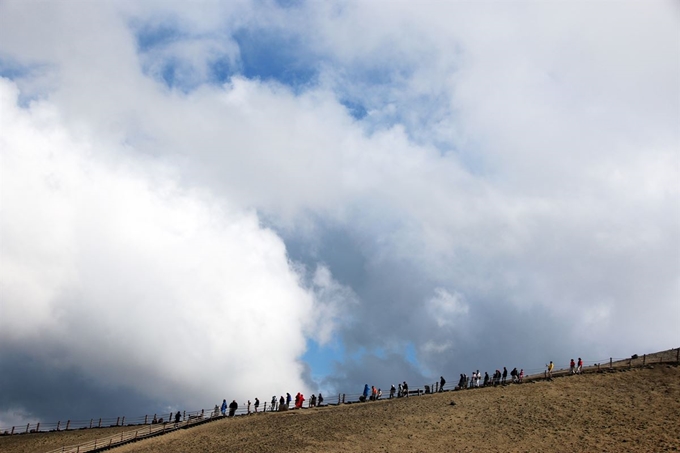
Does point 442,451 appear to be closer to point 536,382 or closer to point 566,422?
point 566,422

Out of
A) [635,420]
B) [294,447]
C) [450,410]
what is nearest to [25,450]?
[294,447]

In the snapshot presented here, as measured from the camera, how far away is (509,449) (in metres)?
46.4

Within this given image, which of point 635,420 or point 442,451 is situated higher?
point 635,420

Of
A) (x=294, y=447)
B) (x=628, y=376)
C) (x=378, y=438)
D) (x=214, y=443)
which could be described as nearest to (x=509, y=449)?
(x=378, y=438)

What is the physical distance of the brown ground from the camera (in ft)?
156

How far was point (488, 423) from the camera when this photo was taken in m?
52.0

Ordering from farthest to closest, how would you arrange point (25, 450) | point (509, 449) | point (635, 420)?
point (25, 450) → point (635, 420) → point (509, 449)

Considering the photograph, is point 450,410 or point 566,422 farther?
point 450,410

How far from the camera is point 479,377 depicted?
65875 mm

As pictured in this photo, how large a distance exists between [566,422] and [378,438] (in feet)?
49.3

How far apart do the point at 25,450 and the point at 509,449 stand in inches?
2034

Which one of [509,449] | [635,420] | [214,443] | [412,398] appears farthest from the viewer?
[412,398]

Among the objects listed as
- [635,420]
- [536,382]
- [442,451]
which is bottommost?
[442,451]

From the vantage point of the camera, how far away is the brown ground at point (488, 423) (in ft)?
156
